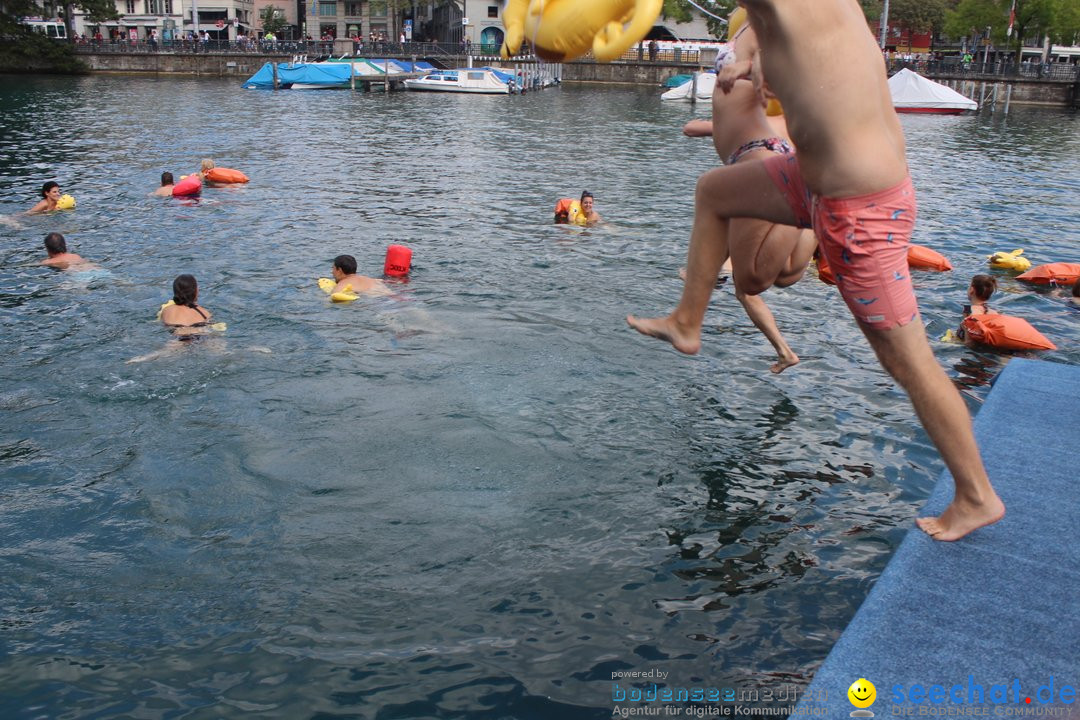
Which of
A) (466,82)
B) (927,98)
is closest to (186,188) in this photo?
(466,82)

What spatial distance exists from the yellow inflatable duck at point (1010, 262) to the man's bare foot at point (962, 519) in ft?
40.1

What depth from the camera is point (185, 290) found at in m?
11.2

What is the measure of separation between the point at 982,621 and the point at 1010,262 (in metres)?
13.2

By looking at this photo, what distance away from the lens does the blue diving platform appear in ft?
11.9

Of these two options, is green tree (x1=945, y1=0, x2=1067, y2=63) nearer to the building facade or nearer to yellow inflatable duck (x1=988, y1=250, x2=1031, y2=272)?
yellow inflatable duck (x1=988, y1=250, x2=1031, y2=272)

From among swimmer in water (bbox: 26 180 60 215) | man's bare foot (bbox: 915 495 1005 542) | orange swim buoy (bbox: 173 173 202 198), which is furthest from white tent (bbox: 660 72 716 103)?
man's bare foot (bbox: 915 495 1005 542)

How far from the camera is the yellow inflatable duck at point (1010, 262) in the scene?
15484 millimetres

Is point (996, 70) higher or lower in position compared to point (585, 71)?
higher

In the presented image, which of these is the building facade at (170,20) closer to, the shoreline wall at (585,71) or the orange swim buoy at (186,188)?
the shoreline wall at (585,71)

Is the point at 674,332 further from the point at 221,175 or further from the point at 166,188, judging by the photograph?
the point at 221,175

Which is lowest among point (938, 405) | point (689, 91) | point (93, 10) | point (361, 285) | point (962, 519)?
point (361, 285)

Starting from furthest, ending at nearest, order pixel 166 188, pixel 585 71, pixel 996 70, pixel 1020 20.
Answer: pixel 585 71, pixel 1020 20, pixel 996 70, pixel 166 188

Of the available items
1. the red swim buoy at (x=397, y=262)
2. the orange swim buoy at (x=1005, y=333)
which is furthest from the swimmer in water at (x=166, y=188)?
the orange swim buoy at (x=1005, y=333)

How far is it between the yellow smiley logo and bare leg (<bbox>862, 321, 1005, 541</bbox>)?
1.39m
